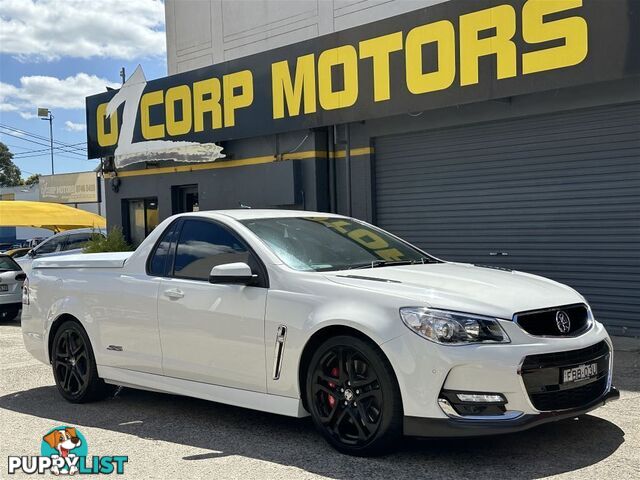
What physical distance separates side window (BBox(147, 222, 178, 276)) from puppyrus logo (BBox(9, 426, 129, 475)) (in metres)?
1.44

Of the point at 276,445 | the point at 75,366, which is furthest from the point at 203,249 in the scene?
the point at 75,366

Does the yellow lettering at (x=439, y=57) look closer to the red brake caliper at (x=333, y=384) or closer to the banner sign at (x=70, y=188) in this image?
the red brake caliper at (x=333, y=384)

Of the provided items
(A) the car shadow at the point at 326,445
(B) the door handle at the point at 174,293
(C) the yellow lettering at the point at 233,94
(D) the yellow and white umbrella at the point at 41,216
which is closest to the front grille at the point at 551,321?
(A) the car shadow at the point at 326,445

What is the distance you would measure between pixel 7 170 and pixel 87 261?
97976 millimetres

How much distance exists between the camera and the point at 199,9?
58.0ft

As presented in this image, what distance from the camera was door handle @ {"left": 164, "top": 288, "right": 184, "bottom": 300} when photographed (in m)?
5.60

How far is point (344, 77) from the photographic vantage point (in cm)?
1203

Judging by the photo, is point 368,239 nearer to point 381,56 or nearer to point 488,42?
point 488,42

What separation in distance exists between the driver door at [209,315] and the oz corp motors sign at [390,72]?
5.73 metres

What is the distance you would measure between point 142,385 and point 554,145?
6.73 meters

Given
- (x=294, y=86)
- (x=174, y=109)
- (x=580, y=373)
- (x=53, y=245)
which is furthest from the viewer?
(x=53, y=245)

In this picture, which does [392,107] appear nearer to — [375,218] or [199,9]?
[375,218]

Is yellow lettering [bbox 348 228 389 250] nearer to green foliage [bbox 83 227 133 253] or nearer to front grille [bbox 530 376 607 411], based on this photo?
front grille [bbox 530 376 607 411]

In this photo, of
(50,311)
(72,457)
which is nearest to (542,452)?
(72,457)
